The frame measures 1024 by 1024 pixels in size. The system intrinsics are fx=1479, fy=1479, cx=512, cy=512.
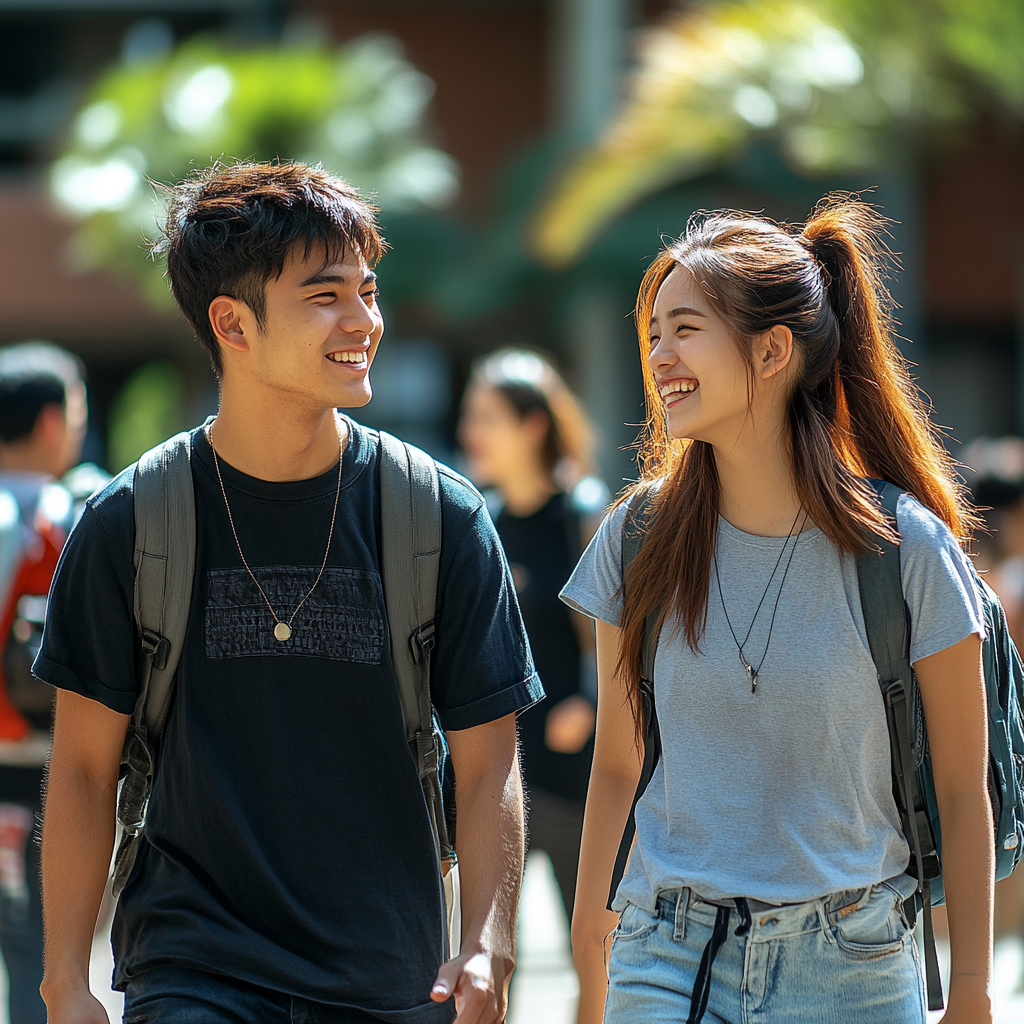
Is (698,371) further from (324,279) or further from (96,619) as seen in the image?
(96,619)

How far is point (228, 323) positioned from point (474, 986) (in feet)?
4.06

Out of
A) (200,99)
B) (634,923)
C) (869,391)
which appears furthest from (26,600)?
(200,99)

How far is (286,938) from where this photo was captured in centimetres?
247

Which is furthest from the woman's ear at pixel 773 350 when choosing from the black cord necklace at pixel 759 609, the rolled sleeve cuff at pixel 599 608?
the rolled sleeve cuff at pixel 599 608

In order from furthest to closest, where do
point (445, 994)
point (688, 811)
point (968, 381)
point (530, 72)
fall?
point (530, 72)
point (968, 381)
point (688, 811)
point (445, 994)

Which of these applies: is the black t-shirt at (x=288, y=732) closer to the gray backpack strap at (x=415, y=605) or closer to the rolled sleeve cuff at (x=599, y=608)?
the gray backpack strap at (x=415, y=605)

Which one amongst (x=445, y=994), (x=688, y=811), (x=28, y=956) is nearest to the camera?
(x=445, y=994)

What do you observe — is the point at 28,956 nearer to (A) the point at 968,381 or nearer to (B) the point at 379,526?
(B) the point at 379,526

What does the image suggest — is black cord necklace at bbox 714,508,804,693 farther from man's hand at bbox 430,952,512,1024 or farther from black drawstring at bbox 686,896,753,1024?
man's hand at bbox 430,952,512,1024

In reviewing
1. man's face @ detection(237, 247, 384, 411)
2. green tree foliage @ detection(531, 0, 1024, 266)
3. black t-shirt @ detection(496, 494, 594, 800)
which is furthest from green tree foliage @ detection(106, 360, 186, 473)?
man's face @ detection(237, 247, 384, 411)

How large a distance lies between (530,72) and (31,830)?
18431 mm

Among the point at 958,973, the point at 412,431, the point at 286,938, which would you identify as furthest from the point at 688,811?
the point at 412,431

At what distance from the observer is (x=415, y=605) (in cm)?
261

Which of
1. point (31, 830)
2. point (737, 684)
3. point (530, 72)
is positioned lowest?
point (31, 830)
